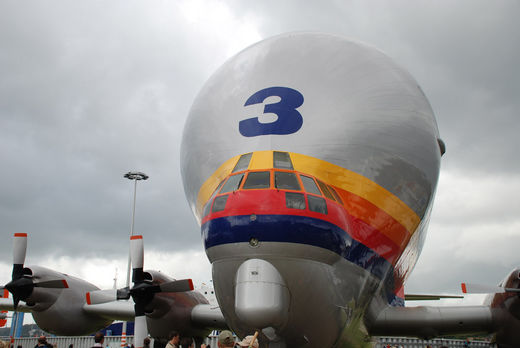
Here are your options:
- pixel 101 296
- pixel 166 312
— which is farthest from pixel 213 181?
pixel 101 296

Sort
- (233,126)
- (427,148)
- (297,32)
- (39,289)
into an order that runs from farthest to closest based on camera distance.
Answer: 1. (39,289)
2. (297,32)
3. (427,148)
4. (233,126)

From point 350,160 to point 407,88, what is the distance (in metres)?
3.00

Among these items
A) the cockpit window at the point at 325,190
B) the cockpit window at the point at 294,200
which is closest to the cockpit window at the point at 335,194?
the cockpit window at the point at 325,190

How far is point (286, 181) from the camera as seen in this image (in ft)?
25.3

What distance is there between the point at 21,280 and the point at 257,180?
8.09m

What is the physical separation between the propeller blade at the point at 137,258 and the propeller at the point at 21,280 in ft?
7.71

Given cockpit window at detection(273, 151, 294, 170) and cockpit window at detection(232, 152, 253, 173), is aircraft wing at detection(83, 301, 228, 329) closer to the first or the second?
cockpit window at detection(232, 152, 253, 173)

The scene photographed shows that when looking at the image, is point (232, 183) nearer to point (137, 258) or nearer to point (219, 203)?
point (219, 203)

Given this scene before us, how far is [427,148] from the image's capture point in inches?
417

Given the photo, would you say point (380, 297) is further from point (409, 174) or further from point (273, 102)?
point (273, 102)

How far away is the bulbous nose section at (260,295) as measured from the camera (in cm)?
652

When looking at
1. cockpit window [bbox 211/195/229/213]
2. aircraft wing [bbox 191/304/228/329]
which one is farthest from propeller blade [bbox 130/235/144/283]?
cockpit window [bbox 211/195/229/213]

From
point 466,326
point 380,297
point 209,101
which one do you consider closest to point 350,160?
point 380,297

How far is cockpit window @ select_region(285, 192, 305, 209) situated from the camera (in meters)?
7.25
